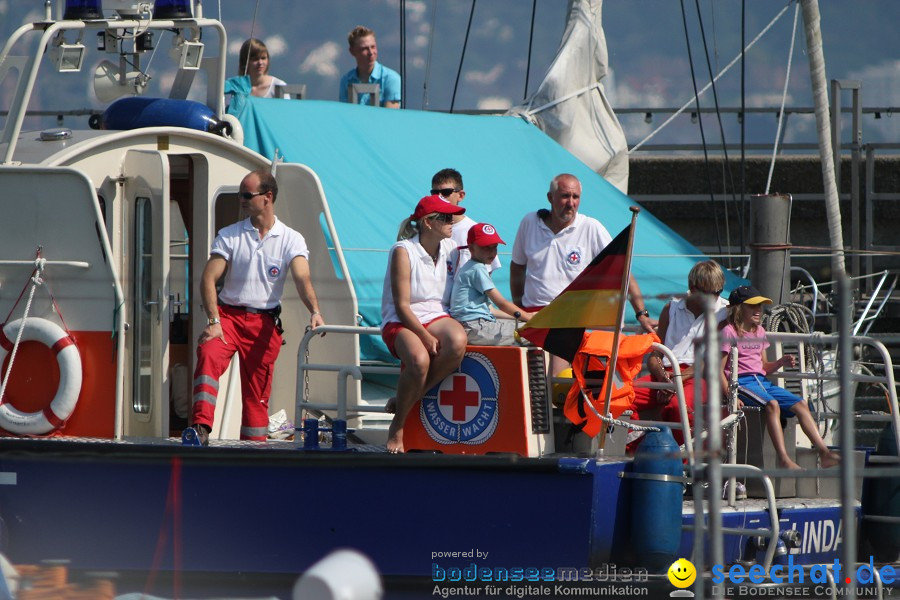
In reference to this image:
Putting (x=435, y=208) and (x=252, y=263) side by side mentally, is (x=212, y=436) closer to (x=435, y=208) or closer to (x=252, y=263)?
(x=252, y=263)

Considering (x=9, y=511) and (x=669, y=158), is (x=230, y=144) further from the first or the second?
(x=669, y=158)

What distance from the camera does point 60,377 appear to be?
6.66m

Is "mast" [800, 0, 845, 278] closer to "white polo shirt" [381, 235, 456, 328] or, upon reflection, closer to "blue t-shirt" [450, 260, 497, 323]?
"blue t-shirt" [450, 260, 497, 323]

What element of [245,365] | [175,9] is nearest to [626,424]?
[245,365]

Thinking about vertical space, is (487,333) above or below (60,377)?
above

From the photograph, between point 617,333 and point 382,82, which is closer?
point 617,333

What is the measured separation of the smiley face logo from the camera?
565 centimetres

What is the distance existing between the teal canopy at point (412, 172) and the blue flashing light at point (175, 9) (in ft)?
7.62

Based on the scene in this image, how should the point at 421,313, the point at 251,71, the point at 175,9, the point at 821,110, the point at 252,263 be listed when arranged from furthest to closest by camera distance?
1. the point at 251,71
2. the point at 821,110
3. the point at 175,9
4. the point at 252,263
5. the point at 421,313

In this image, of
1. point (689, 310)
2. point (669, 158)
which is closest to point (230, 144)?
point (689, 310)

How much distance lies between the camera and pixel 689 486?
6492 mm

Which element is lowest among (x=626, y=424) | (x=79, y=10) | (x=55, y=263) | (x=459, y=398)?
(x=626, y=424)

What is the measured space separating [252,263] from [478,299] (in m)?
1.32

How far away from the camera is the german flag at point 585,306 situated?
18.5ft
